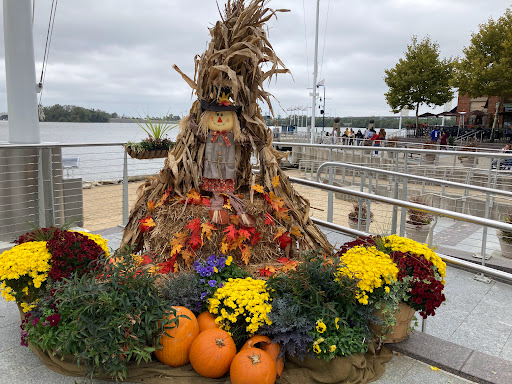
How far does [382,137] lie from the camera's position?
1997 centimetres

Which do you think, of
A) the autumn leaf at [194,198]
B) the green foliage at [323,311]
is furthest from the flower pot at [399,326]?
the autumn leaf at [194,198]

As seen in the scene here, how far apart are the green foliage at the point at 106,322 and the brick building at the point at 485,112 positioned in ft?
87.4

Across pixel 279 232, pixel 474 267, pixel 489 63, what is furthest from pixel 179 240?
pixel 489 63

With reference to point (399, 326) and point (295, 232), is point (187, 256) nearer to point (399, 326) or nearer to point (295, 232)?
point (295, 232)

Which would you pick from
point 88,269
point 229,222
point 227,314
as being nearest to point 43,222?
point 88,269

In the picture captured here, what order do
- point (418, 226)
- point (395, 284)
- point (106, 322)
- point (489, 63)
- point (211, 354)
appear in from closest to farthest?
1. point (106, 322)
2. point (211, 354)
3. point (395, 284)
4. point (418, 226)
5. point (489, 63)

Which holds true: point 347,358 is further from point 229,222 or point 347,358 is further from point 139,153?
point 139,153

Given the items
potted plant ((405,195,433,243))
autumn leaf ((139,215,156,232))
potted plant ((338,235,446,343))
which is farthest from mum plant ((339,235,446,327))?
potted plant ((405,195,433,243))

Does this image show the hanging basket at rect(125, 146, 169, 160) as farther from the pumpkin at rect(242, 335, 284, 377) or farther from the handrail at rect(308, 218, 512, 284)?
the pumpkin at rect(242, 335, 284, 377)

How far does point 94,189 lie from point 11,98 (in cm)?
1024

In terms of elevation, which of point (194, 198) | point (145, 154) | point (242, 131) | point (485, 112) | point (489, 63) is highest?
point (489, 63)

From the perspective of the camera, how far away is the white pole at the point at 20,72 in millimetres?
5379

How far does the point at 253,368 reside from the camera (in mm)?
2449

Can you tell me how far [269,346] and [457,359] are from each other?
1.32 m
